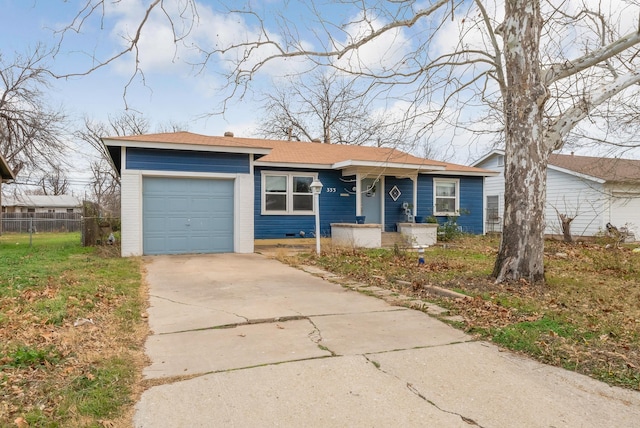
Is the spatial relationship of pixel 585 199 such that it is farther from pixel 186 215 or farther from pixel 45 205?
pixel 45 205

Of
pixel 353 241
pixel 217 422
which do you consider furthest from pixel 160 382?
pixel 353 241

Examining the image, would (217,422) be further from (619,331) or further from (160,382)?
(619,331)

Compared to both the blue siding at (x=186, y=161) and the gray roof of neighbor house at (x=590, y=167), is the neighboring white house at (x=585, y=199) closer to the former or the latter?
the gray roof of neighbor house at (x=590, y=167)

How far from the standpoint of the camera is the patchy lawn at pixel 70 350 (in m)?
2.66

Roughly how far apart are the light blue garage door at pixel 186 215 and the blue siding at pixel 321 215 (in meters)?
1.82

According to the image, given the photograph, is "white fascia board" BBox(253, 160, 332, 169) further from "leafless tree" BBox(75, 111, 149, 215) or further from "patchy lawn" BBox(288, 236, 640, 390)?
"leafless tree" BBox(75, 111, 149, 215)

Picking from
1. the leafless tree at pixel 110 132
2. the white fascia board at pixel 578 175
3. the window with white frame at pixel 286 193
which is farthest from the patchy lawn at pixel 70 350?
the leafless tree at pixel 110 132

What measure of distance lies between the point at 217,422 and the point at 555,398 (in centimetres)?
232

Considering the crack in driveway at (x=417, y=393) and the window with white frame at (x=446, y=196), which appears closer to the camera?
the crack in driveway at (x=417, y=393)

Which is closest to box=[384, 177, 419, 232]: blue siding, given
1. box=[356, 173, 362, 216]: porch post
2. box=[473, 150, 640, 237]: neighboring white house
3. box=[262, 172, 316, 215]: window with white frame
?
box=[356, 173, 362, 216]: porch post

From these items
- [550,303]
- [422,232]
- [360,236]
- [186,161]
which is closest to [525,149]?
[550,303]

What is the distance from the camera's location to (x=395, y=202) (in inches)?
637

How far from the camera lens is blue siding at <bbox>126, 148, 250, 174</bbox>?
11367mm

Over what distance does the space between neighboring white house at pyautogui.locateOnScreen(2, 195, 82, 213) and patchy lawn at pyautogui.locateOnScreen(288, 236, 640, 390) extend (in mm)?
44455
